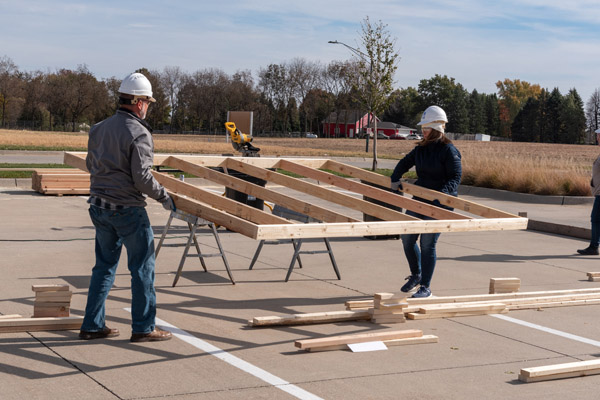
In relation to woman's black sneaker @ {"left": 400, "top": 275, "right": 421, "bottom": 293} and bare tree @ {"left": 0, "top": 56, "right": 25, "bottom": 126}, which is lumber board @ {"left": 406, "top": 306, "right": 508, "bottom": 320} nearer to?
woman's black sneaker @ {"left": 400, "top": 275, "right": 421, "bottom": 293}

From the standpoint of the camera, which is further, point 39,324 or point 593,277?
point 593,277

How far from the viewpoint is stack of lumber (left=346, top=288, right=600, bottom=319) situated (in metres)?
7.46

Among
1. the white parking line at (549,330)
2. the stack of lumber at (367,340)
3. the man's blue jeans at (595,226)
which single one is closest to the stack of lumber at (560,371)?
the white parking line at (549,330)

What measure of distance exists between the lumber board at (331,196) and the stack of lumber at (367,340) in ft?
4.36

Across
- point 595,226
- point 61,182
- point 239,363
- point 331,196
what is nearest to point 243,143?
point 61,182

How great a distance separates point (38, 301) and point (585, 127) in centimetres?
14685

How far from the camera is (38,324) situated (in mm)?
6273

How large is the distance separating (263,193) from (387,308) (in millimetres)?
1842

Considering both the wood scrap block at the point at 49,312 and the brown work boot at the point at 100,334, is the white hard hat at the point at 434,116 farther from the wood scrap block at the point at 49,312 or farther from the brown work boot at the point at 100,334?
the wood scrap block at the point at 49,312

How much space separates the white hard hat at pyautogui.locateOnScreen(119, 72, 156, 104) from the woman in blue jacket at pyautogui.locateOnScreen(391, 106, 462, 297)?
3259 millimetres

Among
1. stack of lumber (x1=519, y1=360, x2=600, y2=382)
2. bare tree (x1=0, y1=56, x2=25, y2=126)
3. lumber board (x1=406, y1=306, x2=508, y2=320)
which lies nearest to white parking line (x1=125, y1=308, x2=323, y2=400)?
stack of lumber (x1=519, y1=360, x2=600, y2=382)

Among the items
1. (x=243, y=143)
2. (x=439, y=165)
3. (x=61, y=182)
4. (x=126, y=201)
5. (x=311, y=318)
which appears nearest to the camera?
(x=126, y=201)

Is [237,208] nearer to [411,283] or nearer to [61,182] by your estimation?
[411,283]

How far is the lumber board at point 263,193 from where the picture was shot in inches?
286
